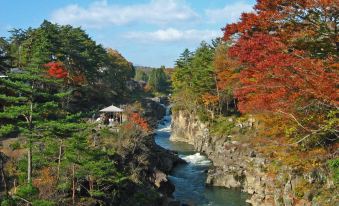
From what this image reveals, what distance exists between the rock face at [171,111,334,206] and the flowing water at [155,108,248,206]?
95 cm

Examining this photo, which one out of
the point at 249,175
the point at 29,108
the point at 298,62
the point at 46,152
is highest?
the point at 298,62

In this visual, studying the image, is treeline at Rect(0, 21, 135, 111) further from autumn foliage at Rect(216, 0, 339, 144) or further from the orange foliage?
autumn foliage at Rect(216, 0, 339, 144)

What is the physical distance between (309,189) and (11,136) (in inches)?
904

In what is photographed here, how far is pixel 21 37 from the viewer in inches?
2265

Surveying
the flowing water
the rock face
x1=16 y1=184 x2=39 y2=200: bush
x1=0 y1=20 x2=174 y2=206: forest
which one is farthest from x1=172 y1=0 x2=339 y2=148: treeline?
x1=16 y1=184 x2=39 y2=200: bush

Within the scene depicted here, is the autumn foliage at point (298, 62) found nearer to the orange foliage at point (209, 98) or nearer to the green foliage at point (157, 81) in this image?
the orange foliage at point (209, 98)

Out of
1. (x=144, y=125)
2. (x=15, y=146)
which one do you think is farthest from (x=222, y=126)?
(x=15, y=146)

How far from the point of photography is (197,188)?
3791 cm

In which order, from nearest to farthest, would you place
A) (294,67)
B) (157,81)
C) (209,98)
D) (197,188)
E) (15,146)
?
1. (294,67)
2. (15,146)
3. (197,188)
4. (209,98)
5. (157,81)

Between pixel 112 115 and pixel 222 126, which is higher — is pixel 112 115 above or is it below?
above

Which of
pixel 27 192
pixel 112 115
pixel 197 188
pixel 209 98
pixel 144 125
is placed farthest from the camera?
pixel 209 98

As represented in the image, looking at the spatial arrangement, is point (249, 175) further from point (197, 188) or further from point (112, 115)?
point (112, 115)

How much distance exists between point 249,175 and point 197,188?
5.29m

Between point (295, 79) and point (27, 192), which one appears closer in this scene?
point (27, 192)
